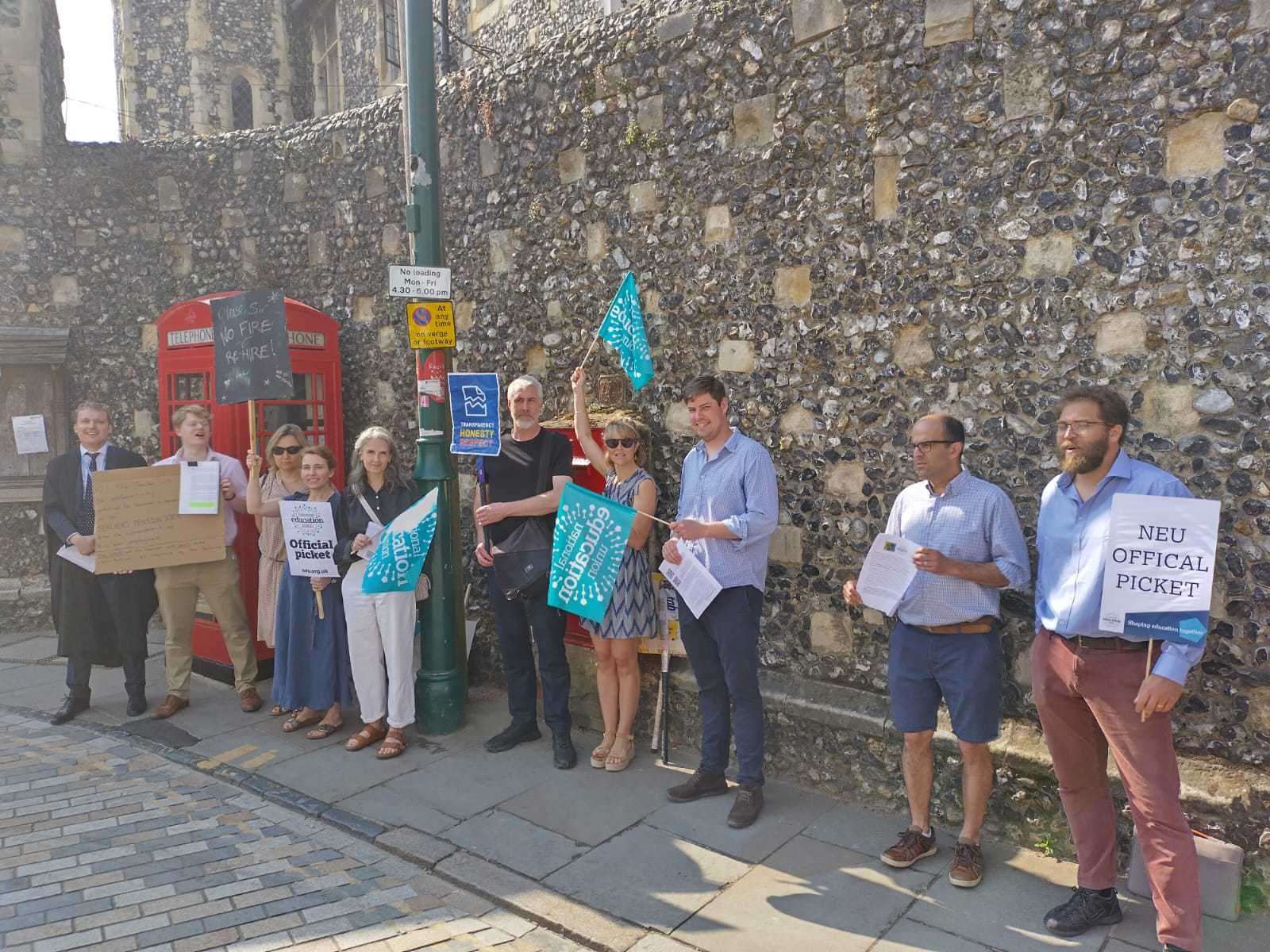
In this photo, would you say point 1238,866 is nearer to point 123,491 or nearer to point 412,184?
point 412,184

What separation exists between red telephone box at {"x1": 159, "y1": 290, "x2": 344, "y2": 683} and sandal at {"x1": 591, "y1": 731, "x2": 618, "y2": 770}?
113 inches

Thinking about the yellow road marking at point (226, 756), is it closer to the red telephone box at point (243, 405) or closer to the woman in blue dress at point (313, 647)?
the woman in blue dress at point (313, 647)

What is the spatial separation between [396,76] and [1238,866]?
16.5 metres

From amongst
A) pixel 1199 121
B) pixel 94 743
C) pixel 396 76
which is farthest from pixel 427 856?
pixel 396 76

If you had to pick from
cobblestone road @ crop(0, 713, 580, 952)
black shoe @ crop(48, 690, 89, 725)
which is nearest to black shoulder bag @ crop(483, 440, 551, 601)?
cobblestone road @ crop(0, 713, 580, 952)

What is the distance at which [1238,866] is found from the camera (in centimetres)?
330

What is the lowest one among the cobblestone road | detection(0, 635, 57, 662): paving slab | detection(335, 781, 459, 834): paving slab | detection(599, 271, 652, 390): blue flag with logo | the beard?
the cobblestone road

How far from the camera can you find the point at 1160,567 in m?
2.99

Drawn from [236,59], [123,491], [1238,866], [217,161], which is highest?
[236,59]

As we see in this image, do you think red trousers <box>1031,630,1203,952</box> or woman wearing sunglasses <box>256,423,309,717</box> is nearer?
red trousers <box>1031,630,1203,952</box>

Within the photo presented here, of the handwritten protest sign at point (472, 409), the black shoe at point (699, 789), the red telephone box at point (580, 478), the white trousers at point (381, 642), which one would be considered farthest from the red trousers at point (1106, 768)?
the white trousers at point (381, 642)

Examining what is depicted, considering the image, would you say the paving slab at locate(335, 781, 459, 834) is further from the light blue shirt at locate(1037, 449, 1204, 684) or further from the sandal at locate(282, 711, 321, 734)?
the light blue shirt at locate(1037, 449, 1204, 684)

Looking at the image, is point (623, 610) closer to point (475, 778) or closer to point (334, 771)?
point (475, 778)

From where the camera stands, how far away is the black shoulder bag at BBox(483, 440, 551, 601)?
4891 millimetres
